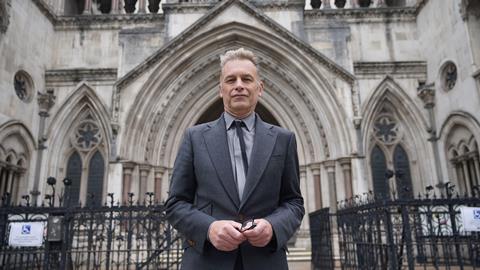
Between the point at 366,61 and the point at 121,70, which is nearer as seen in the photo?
the point at 121,70

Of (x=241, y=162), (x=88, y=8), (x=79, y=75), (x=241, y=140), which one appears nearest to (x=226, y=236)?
(x=241, y=162)

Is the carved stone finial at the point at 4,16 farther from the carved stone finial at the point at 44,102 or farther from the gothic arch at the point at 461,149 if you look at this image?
the gothic arch at the point at 461,149

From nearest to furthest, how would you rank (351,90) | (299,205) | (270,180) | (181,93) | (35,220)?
(270,180) < (299,205) < (35,220) < (351,90) < (181,93)

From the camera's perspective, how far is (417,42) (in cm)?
1739

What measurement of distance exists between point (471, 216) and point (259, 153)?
7.67 m

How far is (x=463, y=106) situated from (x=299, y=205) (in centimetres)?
1411

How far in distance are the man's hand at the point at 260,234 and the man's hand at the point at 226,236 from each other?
4cm

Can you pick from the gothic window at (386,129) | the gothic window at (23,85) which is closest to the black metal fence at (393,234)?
the gothic window at (386,129)

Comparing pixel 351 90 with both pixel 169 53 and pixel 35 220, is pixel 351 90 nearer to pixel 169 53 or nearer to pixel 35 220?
pixel 169 53

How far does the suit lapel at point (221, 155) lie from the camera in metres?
2.16

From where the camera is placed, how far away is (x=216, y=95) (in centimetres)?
1672

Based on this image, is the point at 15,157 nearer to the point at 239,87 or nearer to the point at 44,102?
the point at 44,102

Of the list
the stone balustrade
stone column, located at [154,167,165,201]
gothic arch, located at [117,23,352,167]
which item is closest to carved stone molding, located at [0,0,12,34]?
gothic arch, located at [117,23,352,167]

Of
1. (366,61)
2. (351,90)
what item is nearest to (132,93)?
(351,90)
